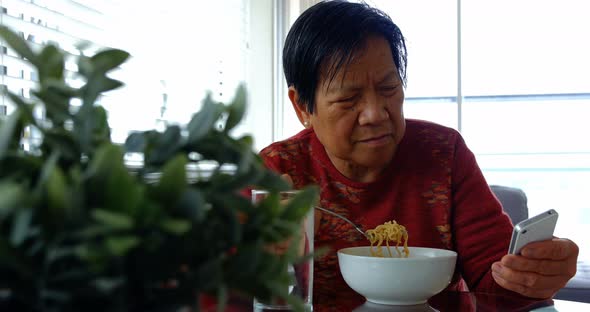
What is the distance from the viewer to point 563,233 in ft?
18.2

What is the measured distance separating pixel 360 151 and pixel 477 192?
11.4 inches

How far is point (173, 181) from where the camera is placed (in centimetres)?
37

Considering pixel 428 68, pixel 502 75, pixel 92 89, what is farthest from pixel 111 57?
pixel 502 75

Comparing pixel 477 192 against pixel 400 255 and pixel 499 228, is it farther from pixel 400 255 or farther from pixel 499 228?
pixel 400 255

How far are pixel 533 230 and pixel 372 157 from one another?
0.45 meters

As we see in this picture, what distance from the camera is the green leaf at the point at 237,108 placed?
44 centimetres

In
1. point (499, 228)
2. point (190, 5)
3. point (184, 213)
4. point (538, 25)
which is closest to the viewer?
point (184, 213)

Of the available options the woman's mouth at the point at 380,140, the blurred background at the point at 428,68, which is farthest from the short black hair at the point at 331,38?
the blurred background at the point at 428,68

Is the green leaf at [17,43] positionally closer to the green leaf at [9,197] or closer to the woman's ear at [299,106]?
the green leaf at [9,197]

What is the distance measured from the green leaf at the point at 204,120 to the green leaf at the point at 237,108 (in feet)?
0.06

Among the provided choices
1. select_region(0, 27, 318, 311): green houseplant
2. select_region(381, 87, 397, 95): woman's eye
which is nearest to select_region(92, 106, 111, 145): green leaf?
select_region(0, 27, 318, 311): green houseplant

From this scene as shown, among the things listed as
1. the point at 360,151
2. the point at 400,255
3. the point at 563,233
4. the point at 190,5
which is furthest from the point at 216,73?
the point at 563,233

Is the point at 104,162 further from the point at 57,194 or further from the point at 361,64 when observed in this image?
the point at 361,64

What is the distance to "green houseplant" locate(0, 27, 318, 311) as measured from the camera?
0.34 m
